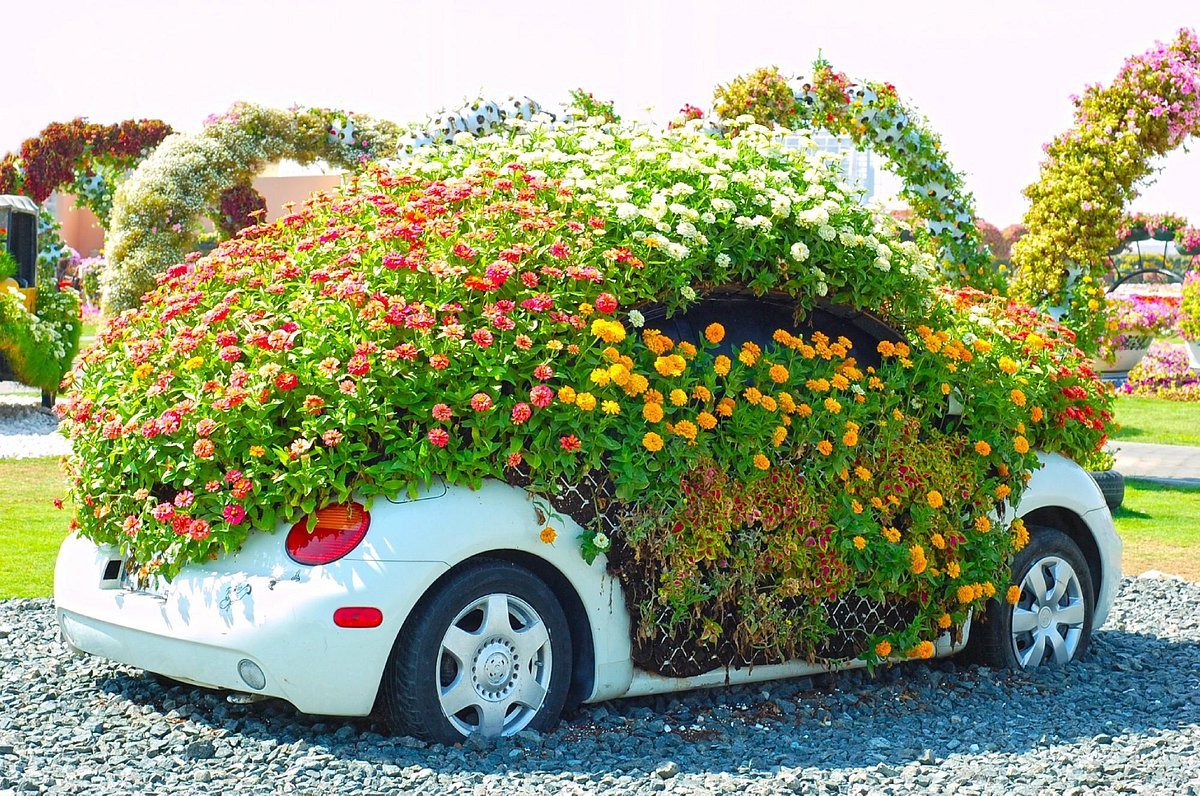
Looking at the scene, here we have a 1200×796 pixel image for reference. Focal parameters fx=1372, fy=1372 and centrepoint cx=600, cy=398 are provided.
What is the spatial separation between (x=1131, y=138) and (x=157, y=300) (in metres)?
10.4

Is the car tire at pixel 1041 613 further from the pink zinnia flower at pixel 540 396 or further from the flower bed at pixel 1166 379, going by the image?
the flower bed at pixel 1166 379

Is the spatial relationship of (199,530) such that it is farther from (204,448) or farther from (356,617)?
(356,617)

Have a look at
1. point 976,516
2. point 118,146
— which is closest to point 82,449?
point 976,516

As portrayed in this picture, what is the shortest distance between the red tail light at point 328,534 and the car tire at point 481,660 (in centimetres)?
32

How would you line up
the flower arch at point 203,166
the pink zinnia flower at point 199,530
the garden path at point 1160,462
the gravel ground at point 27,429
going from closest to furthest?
the pink zinnia flower at point 199,530, the garden path at point 1160,462, the gravel ground at point 27,429, the flower arch at point 203,166

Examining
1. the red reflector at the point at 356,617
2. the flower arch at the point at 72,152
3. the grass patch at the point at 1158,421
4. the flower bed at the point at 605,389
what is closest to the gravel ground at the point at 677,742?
the flower bed at the point at 605,389

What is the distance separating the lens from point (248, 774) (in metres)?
4.36

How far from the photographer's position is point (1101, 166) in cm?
1350

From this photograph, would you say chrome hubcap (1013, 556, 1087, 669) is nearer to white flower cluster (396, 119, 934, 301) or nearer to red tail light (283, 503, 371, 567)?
white flower cluster (396, 119, 934, 301)

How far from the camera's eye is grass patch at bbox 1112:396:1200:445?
18000mm

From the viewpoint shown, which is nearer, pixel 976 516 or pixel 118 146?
pixel 976 516

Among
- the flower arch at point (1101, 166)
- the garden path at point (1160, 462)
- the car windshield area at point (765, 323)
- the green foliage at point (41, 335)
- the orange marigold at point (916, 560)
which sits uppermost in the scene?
the flower arch at point (1101, 166)

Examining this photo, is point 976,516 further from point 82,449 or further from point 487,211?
point 82,449

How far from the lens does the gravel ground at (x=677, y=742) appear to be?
4332 mm
